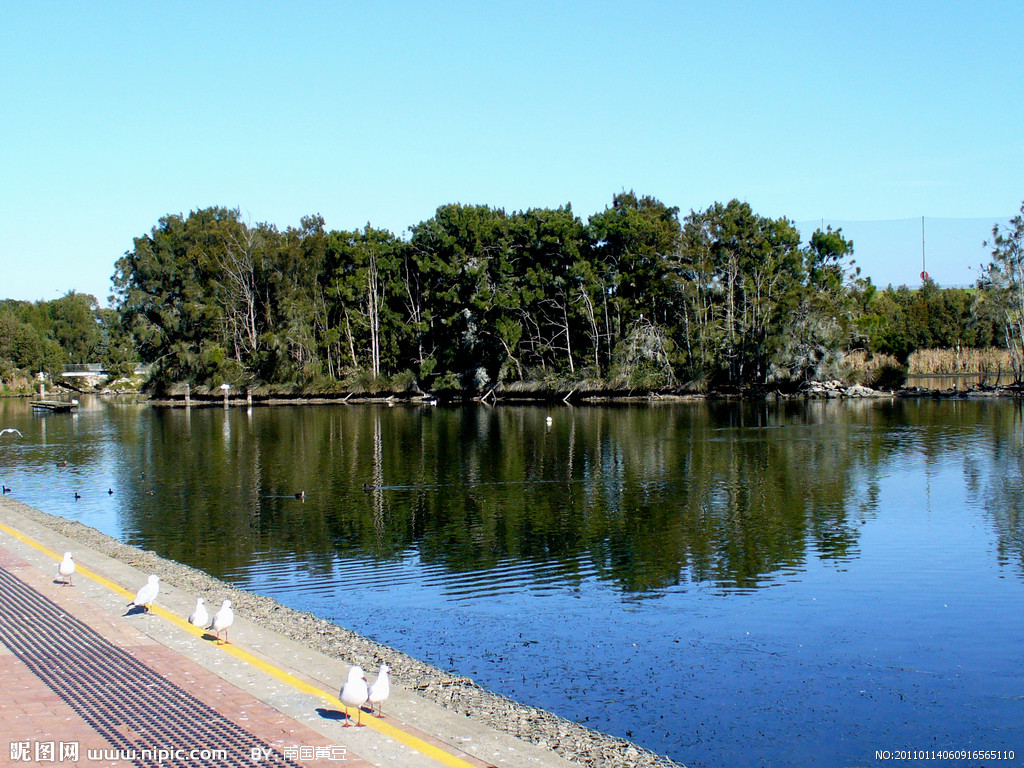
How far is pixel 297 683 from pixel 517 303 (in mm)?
78694

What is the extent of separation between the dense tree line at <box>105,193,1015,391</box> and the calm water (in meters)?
32.4

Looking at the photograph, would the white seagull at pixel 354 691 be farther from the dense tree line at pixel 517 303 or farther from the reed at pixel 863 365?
the reed at pixel 863 365

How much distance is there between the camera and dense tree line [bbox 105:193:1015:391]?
278 feet

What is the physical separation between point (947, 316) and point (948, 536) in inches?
3351

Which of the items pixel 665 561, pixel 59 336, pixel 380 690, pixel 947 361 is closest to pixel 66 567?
pixel 380 690

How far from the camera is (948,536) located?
987 inches

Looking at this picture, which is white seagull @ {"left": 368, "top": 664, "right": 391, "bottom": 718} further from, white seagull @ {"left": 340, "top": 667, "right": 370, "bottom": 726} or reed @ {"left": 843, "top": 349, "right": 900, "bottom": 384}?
reed @ {"left": 843, "top": 349, "right": 900, "bottom": 384}

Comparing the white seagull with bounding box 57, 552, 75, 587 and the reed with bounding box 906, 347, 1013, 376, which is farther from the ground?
the reed with bounding box 906, 347, 1013, 376

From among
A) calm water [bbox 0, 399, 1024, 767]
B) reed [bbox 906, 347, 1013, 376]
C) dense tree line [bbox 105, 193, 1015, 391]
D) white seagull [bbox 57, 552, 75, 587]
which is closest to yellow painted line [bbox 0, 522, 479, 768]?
white seagull [bbox 57, 552, 75, 587]

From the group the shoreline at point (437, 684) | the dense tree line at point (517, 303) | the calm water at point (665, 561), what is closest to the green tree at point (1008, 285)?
the dense tree line at point (517, 303)

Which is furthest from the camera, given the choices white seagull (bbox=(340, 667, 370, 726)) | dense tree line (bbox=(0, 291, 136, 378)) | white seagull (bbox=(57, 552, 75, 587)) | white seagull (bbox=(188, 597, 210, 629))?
dense tree line (bbox=(0, 291, 136, 378))

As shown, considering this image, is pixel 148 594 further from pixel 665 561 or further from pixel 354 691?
pixel 665 561

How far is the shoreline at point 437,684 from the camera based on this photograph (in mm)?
10414

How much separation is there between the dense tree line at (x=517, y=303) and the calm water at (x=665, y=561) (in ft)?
106
